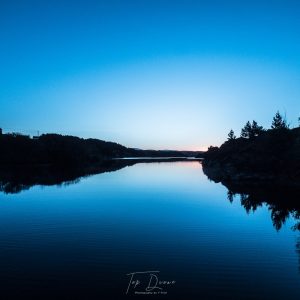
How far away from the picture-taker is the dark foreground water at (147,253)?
1798 cm

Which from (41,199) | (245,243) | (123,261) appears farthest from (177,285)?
(41,199)

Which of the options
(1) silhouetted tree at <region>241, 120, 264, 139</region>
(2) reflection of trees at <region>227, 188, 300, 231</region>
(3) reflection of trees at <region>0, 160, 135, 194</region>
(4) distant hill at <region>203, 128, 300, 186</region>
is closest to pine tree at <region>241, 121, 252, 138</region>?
(1) silhouetted tree at <region>241, 120, 264, 139</region>

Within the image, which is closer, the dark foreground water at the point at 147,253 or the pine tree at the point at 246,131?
the dark foreground water at the point at 147,253

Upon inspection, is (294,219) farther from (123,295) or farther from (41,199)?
(41,199)

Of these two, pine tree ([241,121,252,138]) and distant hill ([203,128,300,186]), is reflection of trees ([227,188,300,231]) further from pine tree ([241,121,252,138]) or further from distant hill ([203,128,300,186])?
pine tree ([241,121,252,138])

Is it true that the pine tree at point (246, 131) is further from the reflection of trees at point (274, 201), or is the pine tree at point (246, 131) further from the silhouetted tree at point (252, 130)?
the reflection of trees at point (274, 201)

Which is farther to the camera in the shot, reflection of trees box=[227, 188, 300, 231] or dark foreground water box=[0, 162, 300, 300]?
reflection of trees box=[227, 188, 300, 231]

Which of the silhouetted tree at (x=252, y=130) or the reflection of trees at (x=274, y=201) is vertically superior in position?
the silhouetted tree at (x=252, y=130)

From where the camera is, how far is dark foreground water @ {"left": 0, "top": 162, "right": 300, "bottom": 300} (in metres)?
18.0

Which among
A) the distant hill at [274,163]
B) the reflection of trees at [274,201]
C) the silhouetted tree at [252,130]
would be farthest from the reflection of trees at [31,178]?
the silhouetted tree at [252,130]

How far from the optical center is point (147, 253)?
24.3m

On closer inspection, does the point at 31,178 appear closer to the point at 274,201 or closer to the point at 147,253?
the point at 274,201

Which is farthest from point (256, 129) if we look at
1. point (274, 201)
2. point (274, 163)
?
point (274, 201)

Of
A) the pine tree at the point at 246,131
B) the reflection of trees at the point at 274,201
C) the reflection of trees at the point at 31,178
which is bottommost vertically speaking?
the reflection of trees at the point at 274,201
